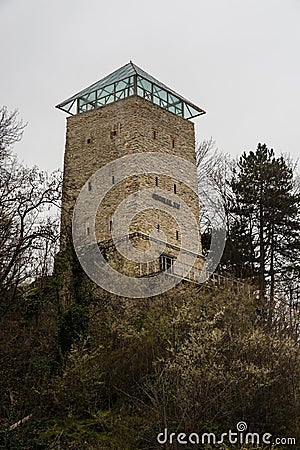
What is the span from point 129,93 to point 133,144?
2125 mm

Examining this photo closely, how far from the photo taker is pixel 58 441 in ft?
37.1

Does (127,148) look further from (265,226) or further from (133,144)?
(265,226)

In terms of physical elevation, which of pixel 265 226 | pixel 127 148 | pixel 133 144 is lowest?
pixel 265 226

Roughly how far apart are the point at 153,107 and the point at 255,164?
4413 mm

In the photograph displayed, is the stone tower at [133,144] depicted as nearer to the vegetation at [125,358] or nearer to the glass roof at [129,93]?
the glass roof at [129,93]

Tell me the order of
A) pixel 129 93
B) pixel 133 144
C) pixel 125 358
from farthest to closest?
1. pixel 129 93
2. pixel 133 144
3. pixel 125 358

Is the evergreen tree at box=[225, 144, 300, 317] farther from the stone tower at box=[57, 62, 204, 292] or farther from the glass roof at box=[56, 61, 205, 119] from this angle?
the glass roof at box=[56, 61, 205, 119]

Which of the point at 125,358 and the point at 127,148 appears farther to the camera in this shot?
the point at 127,148

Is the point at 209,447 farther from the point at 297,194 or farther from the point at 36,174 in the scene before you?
the point at 297,194

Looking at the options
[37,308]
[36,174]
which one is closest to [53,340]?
[37,308]

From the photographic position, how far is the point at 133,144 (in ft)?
77.5

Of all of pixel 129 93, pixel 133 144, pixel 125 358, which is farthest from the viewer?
pixel 129 93

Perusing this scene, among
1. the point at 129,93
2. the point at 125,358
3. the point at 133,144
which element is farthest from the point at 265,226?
the point at 125,358

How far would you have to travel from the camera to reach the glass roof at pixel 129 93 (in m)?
24.7
